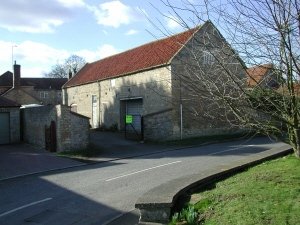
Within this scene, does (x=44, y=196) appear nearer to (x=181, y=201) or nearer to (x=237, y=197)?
(x=181, y=201)

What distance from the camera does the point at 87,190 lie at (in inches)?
504

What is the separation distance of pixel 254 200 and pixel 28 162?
54.5ft

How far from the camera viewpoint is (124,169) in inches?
666

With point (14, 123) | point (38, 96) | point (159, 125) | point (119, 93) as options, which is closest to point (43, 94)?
point (38, 96)

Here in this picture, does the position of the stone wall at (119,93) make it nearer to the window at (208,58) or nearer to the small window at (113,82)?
the small window at (113,82)

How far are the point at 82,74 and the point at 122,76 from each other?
12455mm

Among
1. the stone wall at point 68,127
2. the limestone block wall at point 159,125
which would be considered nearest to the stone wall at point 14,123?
the stone wall at point 68,127

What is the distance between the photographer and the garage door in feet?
105

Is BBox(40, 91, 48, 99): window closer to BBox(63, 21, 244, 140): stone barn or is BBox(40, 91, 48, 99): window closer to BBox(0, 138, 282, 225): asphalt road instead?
BBox(63, 21, 244, 140): stone barn

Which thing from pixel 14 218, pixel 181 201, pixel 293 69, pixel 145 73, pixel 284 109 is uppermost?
pixel 145 73

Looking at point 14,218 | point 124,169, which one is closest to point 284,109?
point 14,218

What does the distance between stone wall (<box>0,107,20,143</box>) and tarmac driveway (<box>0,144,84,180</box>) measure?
5.76 m

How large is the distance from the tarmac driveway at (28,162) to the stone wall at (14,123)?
5755 millimetres

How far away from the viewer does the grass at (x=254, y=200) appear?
586 cm
